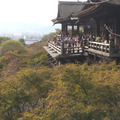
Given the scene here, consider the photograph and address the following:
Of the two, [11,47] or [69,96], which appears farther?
[11,47]

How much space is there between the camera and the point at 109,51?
916cm

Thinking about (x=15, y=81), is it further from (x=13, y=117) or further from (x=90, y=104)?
(x=90, y=104)

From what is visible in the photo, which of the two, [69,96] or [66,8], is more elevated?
[66,8]

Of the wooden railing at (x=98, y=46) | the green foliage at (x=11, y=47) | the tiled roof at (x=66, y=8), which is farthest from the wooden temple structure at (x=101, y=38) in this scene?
the green foliage at (x=11, y=47)

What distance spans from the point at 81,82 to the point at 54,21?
Result: 1598 centimetres

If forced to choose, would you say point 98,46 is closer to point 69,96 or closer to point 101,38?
point 101,38

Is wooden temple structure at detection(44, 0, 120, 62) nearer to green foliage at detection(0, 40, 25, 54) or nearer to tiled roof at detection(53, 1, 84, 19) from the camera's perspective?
tiled roof at detection(53, 1, 84, 19)

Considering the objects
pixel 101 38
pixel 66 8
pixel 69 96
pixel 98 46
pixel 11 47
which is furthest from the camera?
pixel 11 47

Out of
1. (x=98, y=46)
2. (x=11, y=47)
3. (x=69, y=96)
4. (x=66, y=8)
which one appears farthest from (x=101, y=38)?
(x=11, y=47)

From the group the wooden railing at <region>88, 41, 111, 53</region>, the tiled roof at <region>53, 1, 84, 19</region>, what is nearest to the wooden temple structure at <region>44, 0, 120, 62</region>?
the wooden railing at <region>88, 41, 111, 53</region>

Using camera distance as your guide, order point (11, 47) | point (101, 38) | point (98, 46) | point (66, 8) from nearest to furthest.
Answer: point (98, 46)
point (101, 38)
point (66, 8)
point (11, 47)

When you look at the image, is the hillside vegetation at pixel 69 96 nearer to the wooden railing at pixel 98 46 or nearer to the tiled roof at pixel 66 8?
the wooden railing at pixel 98 46

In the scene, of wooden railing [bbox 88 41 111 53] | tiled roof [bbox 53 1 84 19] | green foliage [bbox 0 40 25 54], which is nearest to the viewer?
wooden railing [bbox 88 41 111 53]

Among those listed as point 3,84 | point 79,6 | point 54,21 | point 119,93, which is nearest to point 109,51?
point 119,93
